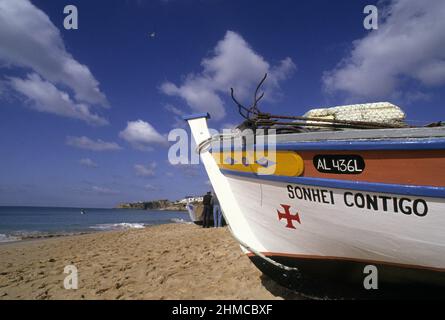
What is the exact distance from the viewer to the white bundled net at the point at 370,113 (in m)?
4.77

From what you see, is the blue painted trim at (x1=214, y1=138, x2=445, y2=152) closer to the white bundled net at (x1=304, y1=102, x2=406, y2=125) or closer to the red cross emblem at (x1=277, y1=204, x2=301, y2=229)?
the red cross emblem at (x1=277, y1=204, x2=301, y2=229)

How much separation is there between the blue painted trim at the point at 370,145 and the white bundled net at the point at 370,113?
193cm

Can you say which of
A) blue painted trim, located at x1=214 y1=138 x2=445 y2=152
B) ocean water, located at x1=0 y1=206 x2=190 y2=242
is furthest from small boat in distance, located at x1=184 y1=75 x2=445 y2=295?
ocean water, located at x1=0 y1=206 x2=190 y2=242

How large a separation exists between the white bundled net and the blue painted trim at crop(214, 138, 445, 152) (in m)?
1.93

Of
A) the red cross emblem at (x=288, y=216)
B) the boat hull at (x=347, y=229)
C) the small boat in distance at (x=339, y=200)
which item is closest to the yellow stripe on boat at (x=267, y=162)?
the small boat in distance at (x=339, y=200)

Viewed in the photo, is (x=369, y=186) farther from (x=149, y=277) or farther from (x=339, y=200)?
(x=149, y=277)

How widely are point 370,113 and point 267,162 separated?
8.61 ft

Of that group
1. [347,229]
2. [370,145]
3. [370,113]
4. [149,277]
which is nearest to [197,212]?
[149,277]

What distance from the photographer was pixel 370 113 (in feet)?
16.1

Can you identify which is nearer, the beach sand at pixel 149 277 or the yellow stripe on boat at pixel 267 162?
the yellow stripe on boat at pixel 267 162

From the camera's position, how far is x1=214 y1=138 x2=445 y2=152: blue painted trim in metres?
2.35

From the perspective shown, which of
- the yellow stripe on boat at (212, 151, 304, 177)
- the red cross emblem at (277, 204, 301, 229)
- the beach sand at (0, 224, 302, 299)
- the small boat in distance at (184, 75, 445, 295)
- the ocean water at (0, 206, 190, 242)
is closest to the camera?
the small boat in distance at (184, 75, 445, 295)

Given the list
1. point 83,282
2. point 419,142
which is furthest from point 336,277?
point 83,282

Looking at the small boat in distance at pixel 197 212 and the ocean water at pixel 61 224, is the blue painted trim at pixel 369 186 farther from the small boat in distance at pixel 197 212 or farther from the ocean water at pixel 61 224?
the ocean water at pixel 61 224
